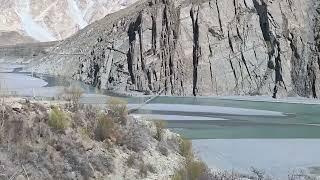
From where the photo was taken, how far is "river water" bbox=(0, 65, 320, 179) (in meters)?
20.1

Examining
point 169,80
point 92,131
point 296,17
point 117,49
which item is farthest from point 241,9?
point 92,131

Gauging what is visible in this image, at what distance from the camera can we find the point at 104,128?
16516 millimetres

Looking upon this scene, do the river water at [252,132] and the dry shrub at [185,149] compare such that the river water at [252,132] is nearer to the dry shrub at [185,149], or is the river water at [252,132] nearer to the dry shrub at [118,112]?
the dry shrub at [185,149]

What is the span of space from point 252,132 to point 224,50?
108 ft

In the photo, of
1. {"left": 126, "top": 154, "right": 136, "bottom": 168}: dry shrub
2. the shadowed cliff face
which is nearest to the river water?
{"left": 126, "top": 154, "right": 136, "bottom": 168}: dry shrub

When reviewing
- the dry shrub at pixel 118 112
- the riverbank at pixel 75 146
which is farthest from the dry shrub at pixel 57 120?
the dry shrub at pixel 118 112

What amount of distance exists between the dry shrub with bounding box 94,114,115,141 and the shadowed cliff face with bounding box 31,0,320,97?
41227mm

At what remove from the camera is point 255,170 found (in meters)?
18.2

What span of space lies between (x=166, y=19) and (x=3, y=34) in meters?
143

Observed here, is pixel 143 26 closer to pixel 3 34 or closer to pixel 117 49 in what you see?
pixel 117 49

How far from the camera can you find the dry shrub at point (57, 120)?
15422 mm

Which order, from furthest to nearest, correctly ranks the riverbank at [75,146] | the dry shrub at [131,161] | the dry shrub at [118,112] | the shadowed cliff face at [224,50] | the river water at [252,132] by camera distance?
the shadowed cliff face at [224,50]
the river water at [252,132]
the dry shrub at [118,112]
the dry shrub at [131,161]
the riverbank at [75,146]

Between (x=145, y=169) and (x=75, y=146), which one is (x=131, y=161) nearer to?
(x=145, y=169)

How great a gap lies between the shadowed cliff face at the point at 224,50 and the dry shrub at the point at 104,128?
4123cm
